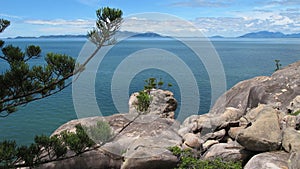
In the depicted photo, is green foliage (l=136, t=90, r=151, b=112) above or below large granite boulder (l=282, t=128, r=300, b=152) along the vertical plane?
above

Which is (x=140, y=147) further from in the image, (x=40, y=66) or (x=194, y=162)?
(x=40, y=66)

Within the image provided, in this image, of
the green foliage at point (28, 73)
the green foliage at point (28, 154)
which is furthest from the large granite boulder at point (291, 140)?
the green foliage at point (28, 154)

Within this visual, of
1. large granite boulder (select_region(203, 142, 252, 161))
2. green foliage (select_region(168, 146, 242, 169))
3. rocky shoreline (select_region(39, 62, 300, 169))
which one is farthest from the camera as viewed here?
large granite boulder (select_region(203, 142, 252, 161))

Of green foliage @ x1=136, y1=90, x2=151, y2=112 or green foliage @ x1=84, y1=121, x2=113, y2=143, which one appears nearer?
green foliage @ x1=136, y1=90, x2=151, y2=112

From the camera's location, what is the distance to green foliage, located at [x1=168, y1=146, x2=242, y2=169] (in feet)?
30.0

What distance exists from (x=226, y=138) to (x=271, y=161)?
10.4 ft

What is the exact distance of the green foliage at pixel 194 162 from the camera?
30.0ft

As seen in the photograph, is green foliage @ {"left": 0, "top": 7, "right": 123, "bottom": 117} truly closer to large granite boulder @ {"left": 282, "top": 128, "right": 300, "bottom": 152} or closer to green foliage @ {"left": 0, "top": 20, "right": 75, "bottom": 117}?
green foliage @ {"left": 0, "top": 20, "right": 75, "bottom": 117}

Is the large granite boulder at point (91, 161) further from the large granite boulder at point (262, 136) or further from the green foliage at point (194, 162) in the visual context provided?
the large granite boulder at point (262, 136)

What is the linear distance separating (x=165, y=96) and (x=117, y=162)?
10.5 meters

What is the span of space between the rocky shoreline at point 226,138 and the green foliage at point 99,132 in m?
0.72

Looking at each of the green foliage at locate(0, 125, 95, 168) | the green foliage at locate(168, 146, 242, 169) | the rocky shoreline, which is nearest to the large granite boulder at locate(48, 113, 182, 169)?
the rocky shoreline

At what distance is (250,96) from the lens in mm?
14359

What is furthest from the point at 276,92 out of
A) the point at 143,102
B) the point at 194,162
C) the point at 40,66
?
the point at 40,66
